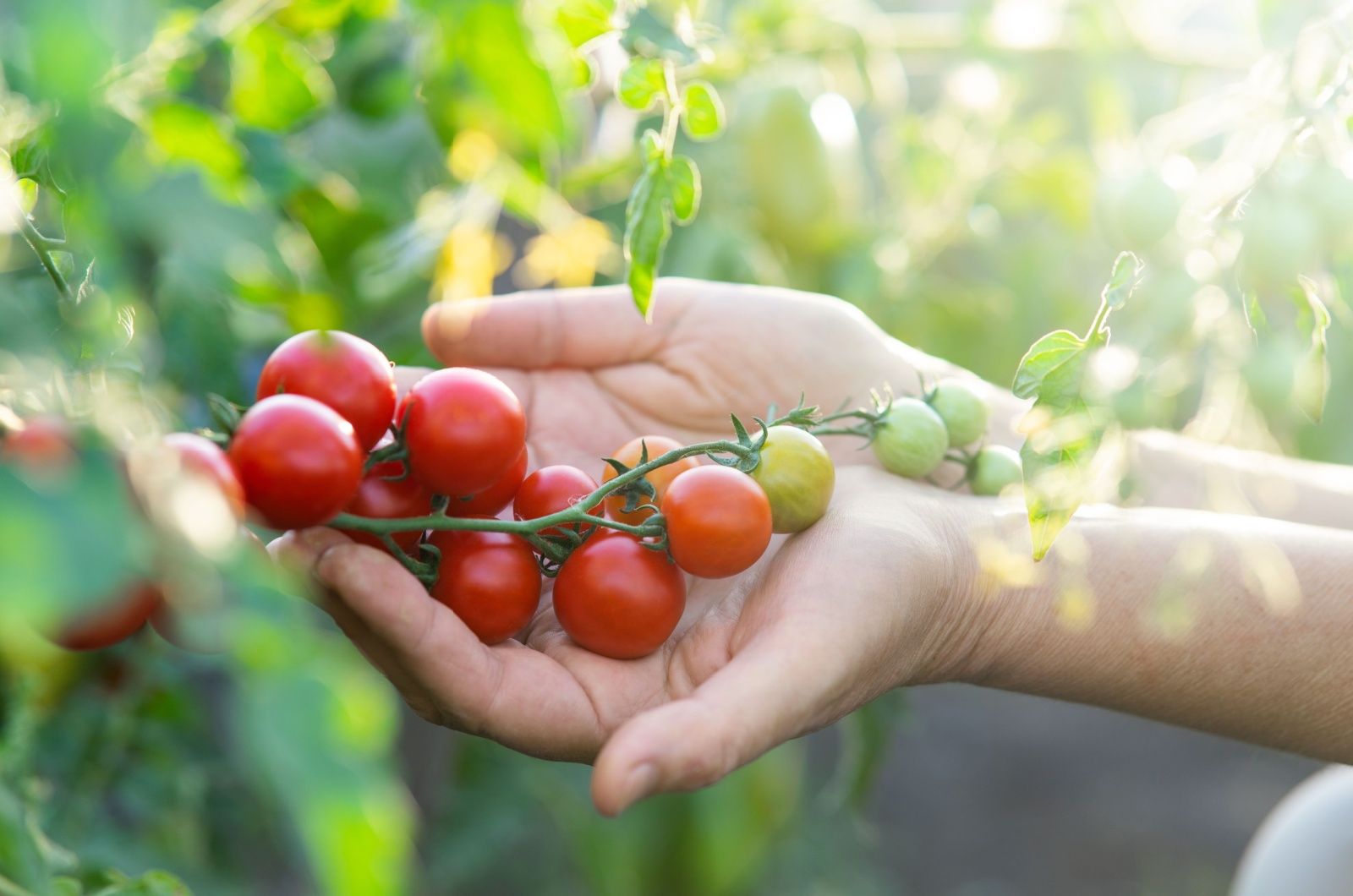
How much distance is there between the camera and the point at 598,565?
2.73ft

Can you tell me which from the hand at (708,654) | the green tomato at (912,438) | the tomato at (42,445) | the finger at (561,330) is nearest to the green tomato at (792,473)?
the hand at (708,654)

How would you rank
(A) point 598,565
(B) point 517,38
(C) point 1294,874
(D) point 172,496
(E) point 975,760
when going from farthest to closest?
(E) point 975,760 → (C) point 1294,874 → (A) point 598,565 → (B) point 517,38 → (D) point 172,496

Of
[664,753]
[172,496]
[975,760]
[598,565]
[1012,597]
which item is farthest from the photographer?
[975,760]

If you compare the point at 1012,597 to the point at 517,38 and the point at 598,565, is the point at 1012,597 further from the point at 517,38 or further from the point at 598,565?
the point at 517,38

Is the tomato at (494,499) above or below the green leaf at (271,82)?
below

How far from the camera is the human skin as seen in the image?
727mm

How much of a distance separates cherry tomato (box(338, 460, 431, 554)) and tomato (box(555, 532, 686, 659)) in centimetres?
12

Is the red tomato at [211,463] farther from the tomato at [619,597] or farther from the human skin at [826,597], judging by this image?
the tomato at [619,597]

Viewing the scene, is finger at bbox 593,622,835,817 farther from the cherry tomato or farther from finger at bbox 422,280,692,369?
finger at bbox 422,280,692,369

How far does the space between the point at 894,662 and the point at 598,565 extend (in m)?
0.24

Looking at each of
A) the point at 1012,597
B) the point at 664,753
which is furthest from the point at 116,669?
the point at 1012,597

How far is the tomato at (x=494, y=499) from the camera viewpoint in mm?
889

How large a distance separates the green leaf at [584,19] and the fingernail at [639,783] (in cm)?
46

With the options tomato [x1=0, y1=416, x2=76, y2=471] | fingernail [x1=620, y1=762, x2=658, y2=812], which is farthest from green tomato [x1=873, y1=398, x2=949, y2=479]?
tomato [x1=0, y1=416, x2=76, y2=471]
